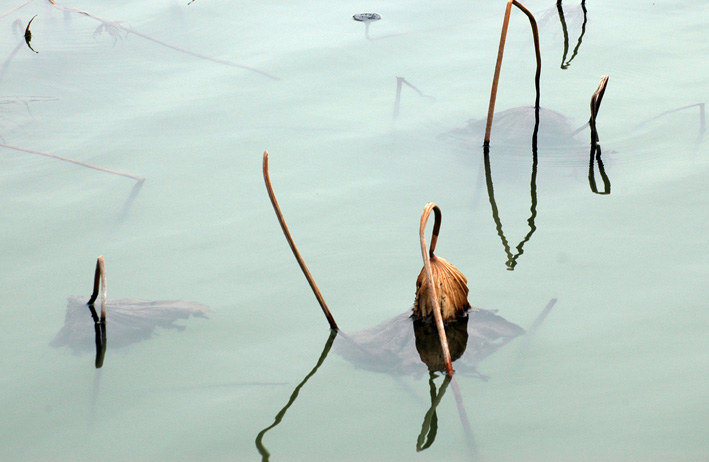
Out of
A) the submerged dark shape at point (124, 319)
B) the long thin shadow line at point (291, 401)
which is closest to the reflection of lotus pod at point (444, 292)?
the long thin shadow line at point (291, 401)

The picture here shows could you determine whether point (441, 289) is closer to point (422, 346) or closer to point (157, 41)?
point (422, 346)

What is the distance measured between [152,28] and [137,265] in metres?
2.63

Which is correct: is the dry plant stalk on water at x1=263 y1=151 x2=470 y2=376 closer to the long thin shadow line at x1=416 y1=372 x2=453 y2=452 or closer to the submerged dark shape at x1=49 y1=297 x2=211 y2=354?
the long thin shadow line at x1=416 y1=372 x2=453 y2=452

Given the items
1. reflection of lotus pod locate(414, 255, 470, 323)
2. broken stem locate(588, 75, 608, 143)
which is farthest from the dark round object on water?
reflection of lotus pod locate(414, 255, 470, 323)

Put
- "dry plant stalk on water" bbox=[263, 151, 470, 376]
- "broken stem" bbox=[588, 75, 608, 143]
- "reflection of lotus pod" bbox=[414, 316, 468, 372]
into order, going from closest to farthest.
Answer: "dry plant stalk on water" bbox=[263, 151, 470, 376]
"reflection of lotus pod" bbox=[414, 316, 468, 372]
"broken stem" bbox=[588, 75, 608, 143]

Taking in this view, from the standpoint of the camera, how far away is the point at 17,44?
4789 mm

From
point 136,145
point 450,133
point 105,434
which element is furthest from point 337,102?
point 105,434

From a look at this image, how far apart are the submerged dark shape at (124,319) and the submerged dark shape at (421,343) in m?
0.63

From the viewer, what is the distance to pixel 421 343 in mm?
2416

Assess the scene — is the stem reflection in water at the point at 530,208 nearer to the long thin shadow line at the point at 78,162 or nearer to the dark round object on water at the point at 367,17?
the long thin shadow line at the point at 78,162

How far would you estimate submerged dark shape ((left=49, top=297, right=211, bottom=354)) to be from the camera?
2.54 meters

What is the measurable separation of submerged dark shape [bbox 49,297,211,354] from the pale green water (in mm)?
43

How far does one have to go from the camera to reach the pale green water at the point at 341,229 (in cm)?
222

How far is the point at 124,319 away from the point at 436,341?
44.8 inches
